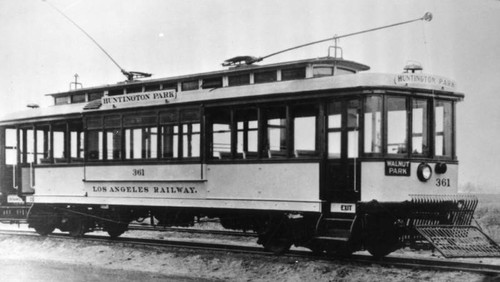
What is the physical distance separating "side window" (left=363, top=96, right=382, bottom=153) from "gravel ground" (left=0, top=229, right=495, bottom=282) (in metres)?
1.97

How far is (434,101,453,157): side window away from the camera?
39.1 ft

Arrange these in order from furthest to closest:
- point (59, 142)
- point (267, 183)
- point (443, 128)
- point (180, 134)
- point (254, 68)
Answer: point (59, 142), point (180, 134), point (254, 68), point (267, 183), point (443, 128)

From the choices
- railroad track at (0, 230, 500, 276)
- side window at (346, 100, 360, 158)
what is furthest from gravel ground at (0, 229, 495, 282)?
→ side window at (346, 100, 360, 158)

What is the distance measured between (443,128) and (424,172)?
1.01m

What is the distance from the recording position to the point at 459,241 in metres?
10.9

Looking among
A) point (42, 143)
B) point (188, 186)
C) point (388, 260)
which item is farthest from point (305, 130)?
point (42, 143)

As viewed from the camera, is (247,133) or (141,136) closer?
(247,133)

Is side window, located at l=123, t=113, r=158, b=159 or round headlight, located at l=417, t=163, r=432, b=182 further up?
side window, located at l=123, t=113, r=158, b=159

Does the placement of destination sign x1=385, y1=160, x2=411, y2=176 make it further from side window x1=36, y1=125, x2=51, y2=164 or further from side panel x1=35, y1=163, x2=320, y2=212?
side window x1=36, y1=125, x2=51, y2=164

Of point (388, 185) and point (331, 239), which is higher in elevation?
point (388, 185)

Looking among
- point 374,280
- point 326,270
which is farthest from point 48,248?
point 374,280

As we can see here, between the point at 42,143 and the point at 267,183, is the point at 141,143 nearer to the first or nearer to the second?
the point at 267,183

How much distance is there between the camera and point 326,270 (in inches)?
413

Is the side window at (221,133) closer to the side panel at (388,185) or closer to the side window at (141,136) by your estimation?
the side window at (141,136)
